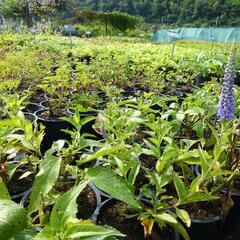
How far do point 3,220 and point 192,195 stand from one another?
92 centimetres

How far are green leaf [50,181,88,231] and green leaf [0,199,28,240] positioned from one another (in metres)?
0.10

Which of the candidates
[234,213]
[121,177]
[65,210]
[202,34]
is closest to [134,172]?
[121,177]

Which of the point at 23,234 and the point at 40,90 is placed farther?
the point at 40,90

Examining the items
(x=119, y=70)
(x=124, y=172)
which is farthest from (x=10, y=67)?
(x=124, y=172)

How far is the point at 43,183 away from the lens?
1.36 metres

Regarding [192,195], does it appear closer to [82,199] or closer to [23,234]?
[82,199]

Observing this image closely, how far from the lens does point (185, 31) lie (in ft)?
113

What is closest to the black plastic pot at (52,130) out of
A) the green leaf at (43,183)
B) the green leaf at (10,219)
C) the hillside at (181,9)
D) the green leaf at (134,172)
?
the green leaf at (134,172)

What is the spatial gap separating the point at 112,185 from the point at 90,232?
30 centimetres

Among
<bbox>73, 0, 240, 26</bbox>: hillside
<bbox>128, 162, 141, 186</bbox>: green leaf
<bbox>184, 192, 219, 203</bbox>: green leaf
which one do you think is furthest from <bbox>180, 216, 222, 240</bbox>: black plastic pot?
<bbox>73, 0, 240, 26</bbox>: hillside

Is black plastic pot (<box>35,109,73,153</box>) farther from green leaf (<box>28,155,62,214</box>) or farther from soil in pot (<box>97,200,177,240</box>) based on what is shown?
green leaf (<box>28,155,62,214</box>)

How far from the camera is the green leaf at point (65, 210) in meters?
1.02

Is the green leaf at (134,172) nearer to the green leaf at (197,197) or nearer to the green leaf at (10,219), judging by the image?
the green leaf at (197,197)

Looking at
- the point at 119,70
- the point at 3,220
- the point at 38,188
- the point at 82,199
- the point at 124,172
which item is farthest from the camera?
the point at 119,70
